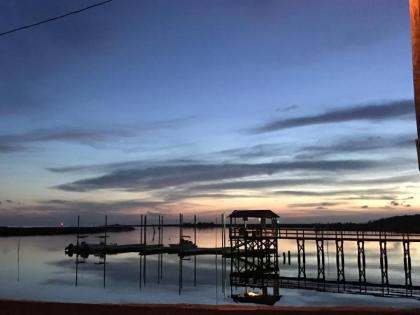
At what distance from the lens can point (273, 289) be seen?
121 ft

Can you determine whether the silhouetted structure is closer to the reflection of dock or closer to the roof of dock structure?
the roof of dock structure

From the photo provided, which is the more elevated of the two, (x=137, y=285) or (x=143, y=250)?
(x=143, y=250)

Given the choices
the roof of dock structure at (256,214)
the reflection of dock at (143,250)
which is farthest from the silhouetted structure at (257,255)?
the reflection of dock at (143,250)

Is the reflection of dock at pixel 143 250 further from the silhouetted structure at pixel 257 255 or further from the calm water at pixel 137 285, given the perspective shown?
the silhouetted structure at pixel 257 255

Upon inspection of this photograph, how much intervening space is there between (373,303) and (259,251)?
1298 cm

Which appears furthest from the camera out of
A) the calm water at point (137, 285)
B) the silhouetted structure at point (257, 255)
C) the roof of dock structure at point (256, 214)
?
the roof of dock structure at point (256, 214)

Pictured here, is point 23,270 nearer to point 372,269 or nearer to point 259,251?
point 259,251

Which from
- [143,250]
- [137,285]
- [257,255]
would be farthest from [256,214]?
[143,250]

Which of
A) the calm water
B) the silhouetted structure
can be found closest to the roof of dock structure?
the silhouetted structure

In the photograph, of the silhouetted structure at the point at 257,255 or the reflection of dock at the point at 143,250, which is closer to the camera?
the silhouetted structure at the point at 257,255

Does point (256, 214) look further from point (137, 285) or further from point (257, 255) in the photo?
point (137, 285)

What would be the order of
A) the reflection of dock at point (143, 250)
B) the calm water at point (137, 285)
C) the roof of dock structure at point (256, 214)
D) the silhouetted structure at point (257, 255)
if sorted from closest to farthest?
the calm water at point (137, 285)
the silhouetted structure at point (257, 255)
the roof of dock structure at point (256, 214)
the reflection of dock at point (143, 250)

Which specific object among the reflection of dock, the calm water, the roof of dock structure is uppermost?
the roof of dock structure

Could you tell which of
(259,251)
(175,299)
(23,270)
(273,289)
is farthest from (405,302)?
(23,270)
